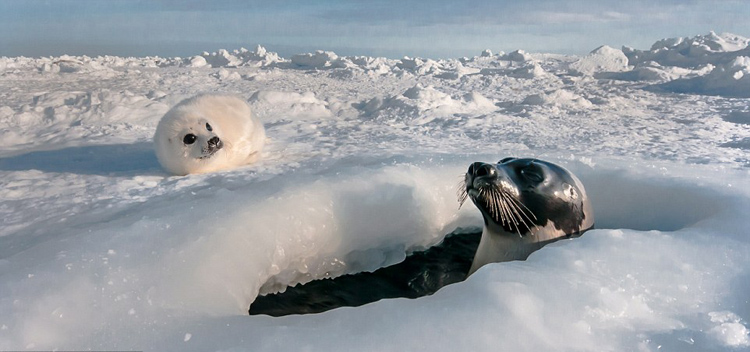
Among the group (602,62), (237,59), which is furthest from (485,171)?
(237,59)

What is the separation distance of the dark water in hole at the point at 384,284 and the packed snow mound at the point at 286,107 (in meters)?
3.90

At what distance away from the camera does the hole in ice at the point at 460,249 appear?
102 inches

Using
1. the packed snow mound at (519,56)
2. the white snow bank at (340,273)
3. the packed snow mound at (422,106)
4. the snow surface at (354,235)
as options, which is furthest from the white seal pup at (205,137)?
the packed snow mound at (519,56)

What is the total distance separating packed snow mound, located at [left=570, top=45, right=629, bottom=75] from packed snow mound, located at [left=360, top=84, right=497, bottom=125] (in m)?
10.7

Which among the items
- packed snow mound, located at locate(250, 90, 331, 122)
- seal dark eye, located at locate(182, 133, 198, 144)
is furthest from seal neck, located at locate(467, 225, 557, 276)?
packed snow mound, located at locate(250, 90, 331, 122)

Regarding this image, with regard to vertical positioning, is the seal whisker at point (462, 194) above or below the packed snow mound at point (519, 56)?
below

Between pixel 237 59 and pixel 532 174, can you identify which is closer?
pixel 532 174

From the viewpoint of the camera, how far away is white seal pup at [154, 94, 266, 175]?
3.72m

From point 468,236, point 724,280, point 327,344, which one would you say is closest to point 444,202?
point 468,236

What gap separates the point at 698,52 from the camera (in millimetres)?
17156

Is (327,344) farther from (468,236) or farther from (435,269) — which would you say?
(468,236)

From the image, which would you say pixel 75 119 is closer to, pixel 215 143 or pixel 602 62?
pixel 215 143

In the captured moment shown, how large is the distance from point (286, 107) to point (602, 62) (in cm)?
1520

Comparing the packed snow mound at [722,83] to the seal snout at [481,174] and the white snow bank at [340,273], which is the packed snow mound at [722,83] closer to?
the white snow bank at [340,273]
